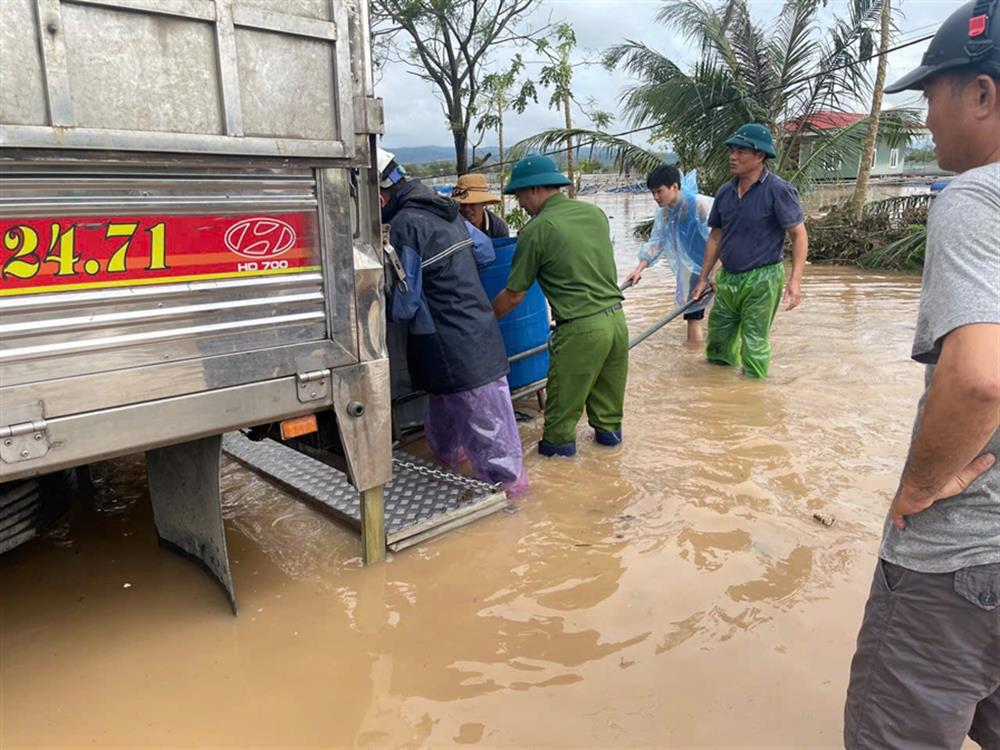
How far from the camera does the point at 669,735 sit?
208 centimetres

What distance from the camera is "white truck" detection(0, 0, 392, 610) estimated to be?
6.13 feet

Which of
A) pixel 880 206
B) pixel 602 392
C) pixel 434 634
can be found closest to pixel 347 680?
pixel 434 634

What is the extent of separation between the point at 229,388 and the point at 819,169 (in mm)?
11611

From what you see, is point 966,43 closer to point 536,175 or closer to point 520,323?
point 536,175

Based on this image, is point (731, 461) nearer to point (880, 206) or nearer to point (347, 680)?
point (347, 680)

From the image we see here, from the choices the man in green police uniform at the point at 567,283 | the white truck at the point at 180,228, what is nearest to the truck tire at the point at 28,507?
the white truck at the point at 180,228

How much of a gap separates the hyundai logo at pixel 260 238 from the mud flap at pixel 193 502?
29.0 inches

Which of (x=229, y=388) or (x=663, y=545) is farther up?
(x=229, y=388)

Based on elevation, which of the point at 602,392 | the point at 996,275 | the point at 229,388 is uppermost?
the point at 996,275

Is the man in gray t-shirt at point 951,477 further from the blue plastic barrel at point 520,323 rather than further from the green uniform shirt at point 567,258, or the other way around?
the blue plastic barrel at point 520,323

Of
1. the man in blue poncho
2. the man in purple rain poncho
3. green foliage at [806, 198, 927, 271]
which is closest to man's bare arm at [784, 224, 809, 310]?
the man in blue poncho

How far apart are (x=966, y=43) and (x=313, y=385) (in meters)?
2.00

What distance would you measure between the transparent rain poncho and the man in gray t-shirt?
5.12 meters

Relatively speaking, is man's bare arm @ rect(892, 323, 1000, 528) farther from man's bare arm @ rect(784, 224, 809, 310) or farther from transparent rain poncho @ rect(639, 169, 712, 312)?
transparent rain poncho @ rect(639, 169, 712, 312)
